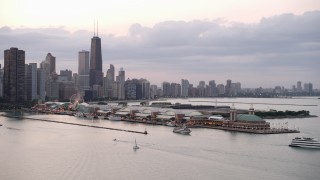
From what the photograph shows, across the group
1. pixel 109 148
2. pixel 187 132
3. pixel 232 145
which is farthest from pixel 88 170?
pixel 187 132

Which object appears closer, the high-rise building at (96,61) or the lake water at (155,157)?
the lake water at (155,157)

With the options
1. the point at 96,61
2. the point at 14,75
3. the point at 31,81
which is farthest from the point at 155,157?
the point at 96,61

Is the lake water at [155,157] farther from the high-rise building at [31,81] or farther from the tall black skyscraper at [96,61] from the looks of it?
the tall black skyscraper at [96,61]

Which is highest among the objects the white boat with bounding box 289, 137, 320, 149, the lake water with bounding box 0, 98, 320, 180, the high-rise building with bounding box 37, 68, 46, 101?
the high-rise building with bounding box 37, 68, 46, 101

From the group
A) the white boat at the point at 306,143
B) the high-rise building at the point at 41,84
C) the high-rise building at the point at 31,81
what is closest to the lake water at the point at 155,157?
the white boat at the point at 306,143

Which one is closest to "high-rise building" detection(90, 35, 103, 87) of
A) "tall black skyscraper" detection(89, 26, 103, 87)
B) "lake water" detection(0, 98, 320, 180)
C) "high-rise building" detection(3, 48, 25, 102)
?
"tall black skyscraper" detection(89, 26, 103, 87)

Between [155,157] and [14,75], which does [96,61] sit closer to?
[14,75]

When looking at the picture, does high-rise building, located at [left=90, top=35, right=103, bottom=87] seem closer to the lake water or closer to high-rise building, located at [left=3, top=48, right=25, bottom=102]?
high-rise building, located at [left=3, top=48, right=25, bottom=102]
